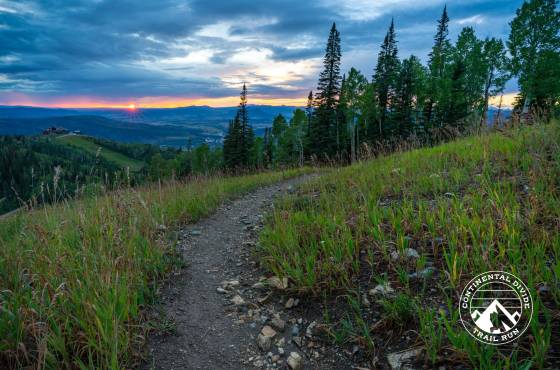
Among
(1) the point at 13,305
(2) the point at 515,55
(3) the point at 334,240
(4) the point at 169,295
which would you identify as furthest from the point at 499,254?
(2) the point at 515,55

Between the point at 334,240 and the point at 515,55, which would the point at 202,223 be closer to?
the point at 334,240

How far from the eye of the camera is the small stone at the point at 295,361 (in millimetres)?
2912

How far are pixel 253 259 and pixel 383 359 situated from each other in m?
3.17

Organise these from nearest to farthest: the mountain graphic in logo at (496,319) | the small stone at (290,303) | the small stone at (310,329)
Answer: the mountain graphic in logo at (496,319) → the small stone at (310,329) → the small stone at (290,303)

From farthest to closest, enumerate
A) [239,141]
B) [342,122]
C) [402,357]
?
[239,141], [342,122], [402,357]

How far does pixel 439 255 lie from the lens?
3664mm

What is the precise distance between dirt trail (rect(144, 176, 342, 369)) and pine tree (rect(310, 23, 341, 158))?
109 feet

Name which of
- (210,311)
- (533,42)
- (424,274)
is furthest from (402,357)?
(533,42)

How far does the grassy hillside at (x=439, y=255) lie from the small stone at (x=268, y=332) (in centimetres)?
68

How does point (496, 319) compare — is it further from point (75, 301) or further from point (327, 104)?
point (327, 104)

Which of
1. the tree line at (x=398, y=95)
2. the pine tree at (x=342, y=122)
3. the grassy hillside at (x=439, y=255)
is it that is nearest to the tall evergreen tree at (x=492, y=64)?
the tree line at (x=398, y=95)

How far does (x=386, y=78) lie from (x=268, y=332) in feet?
145

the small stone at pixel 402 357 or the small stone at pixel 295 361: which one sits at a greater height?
the small stone at pixel 402 357

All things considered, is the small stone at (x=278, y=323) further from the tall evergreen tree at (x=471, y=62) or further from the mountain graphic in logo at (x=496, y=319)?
the tall evergreen tree at (x=471, y=62)
